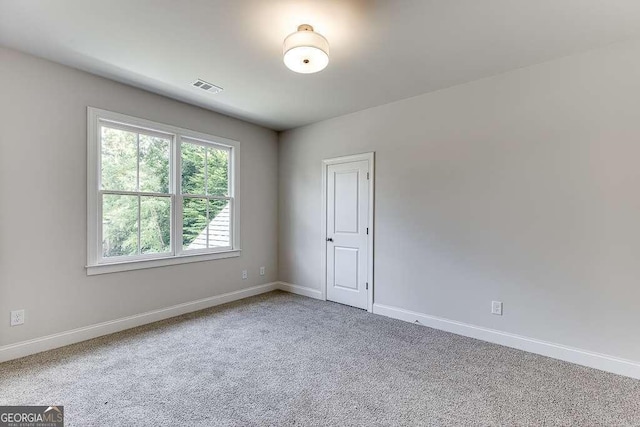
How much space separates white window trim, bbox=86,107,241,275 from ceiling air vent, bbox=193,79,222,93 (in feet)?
2.27

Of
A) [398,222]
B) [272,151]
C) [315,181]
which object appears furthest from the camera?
[272,151]

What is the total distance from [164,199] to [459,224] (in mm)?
3414

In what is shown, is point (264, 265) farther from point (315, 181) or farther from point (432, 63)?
point (432, 63)

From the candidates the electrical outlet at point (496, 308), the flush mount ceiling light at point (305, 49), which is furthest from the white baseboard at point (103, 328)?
the electrical outlet at point (496, 308)

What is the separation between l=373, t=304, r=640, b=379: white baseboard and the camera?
2.44 metres

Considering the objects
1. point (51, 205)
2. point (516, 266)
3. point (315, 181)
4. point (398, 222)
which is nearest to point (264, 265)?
point (315, 181)

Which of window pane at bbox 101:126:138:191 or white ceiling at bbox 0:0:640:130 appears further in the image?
window pane at bbox 101:126:138:191

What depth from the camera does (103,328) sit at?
3.13 m

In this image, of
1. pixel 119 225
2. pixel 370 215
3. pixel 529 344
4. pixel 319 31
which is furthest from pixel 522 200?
pixel 119 225

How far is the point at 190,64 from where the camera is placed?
2.84 m

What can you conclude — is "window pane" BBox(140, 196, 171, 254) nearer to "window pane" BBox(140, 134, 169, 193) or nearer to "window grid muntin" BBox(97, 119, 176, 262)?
"window grid muntin" BBox(97, 119, 176, 262)

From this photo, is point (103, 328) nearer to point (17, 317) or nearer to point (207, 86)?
point (17, 317)

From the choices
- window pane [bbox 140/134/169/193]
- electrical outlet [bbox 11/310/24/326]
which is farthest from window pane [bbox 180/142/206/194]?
electrical outlet [bbox 11/310/24/326]

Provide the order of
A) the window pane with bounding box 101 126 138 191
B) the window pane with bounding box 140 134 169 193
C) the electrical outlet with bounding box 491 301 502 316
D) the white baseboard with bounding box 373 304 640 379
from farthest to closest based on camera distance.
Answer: the window pane with bounding box 140 134 169 193 < the window pane with bounding box 101 126 138 191 < the electrical outlet with bounding box 491 301 502 316 < the white baseboard with bounding box 373 304 640 379
